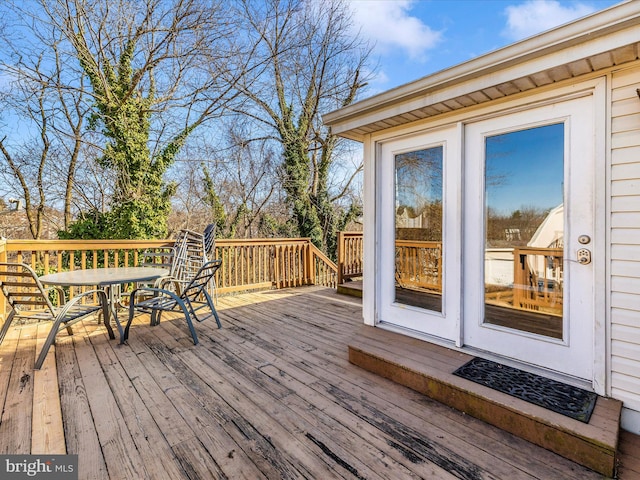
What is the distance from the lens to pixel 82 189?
743cm

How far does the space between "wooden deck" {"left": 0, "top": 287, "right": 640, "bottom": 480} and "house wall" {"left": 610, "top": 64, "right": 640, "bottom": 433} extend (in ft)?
0.99

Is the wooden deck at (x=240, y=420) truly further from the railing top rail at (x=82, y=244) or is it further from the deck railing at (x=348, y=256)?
the deck railing at (x=348, y=256)

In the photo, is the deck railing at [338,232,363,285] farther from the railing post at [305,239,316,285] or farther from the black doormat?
the black doormat

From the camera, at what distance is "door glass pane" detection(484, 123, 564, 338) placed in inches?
83.2

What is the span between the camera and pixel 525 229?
2244 millimetres

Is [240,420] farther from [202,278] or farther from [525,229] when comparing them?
[525,229]

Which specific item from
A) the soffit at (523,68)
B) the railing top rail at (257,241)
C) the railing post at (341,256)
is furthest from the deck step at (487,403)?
the railing top rail at (257,241)

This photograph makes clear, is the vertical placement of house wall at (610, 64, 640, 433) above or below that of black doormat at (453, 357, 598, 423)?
above

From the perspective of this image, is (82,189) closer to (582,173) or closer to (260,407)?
(260,407)

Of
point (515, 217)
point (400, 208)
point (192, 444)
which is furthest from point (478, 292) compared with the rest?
point (192, 444)

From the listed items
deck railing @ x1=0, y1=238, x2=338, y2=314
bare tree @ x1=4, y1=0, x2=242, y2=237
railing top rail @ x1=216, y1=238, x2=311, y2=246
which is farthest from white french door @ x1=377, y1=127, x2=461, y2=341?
bare tree @ x1=4, y1=0, x2=242, y2=237

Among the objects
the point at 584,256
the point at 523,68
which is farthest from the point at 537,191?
the point at 523,68

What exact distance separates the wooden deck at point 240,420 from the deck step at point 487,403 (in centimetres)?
6

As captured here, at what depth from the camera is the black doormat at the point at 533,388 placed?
1739 millimetres
